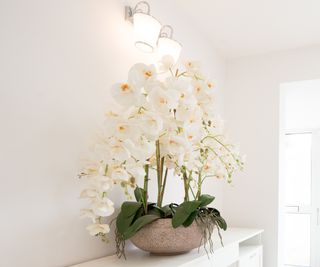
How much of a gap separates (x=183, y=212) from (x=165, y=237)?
14 cm

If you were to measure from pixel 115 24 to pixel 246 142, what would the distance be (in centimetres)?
170

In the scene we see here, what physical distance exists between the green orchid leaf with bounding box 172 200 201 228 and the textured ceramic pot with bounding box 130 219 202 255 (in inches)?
2.7

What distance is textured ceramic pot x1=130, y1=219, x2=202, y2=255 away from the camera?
1.63m

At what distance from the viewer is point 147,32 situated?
1.83m

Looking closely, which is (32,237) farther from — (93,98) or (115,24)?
(115,24)

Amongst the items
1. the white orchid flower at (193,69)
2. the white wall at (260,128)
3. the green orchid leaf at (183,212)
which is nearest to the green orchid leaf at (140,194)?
the green orchid leaf at (183,212)

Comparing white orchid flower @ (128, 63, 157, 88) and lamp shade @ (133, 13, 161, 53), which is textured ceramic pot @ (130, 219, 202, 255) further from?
lamp shade @ (133, 13, 161, 53)

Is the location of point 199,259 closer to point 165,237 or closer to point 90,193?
point 165,237

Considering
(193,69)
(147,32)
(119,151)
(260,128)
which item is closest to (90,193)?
(119,151)

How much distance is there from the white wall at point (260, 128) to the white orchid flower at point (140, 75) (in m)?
1.89

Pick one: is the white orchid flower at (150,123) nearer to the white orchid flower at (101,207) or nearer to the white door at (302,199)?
the white orchid flower at (101,207)

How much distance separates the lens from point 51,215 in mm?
1491

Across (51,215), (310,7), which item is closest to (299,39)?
(310,7)

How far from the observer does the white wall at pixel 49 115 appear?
1.33 meters
